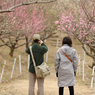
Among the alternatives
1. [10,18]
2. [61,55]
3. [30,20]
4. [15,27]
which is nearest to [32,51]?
[61,55]

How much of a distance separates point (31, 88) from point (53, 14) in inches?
672

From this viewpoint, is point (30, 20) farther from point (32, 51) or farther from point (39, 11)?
point (32, 51)

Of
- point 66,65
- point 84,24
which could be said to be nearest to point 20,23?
point 84,24

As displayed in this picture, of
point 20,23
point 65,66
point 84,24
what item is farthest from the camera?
point 20,23

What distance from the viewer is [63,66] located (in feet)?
14.8

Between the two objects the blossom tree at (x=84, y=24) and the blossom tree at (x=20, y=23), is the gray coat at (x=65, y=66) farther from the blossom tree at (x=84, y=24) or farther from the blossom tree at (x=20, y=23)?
the blossom tree at (x=20, y=23)

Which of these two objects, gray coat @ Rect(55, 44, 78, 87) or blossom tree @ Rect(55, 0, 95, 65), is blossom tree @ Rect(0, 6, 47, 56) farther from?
gray coat @ Rect(55, 44, 78, 87)

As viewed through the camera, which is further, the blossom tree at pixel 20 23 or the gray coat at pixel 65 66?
the blossom tree at pixel 20 23

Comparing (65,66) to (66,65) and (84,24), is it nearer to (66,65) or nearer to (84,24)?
(66,65)

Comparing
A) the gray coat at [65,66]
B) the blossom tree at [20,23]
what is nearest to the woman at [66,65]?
the gray coat at [65,66]

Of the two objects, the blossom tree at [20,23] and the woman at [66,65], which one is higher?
the blossom tree at [20,23]

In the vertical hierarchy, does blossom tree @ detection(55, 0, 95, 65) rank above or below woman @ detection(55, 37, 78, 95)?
above

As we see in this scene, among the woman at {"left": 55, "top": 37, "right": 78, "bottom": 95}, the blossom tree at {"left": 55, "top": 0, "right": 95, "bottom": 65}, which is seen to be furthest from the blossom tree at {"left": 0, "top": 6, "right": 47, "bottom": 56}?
the woman at {"left": 55, "top": 37, "right": 78, "bottom": 95}

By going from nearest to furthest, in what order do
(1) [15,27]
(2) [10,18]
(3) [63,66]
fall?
(3) [63,66], (2) [10,18], (1) [15,27]
